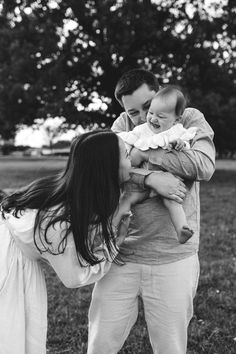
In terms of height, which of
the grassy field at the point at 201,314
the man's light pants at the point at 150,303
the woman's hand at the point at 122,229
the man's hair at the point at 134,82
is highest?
the man's hair at the point at 134,82

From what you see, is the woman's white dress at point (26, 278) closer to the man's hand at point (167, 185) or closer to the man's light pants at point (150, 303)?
the man's light pants at point (150, 303)

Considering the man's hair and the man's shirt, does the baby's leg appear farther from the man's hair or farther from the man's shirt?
the man's hair

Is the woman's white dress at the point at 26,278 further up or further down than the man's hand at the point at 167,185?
further down

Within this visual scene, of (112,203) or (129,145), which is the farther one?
(129,145)

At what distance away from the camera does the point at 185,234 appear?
7.91ft

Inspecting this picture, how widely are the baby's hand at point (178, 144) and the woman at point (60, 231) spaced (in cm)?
32

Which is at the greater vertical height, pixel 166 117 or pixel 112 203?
pixel 166 117

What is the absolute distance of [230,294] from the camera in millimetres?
4852

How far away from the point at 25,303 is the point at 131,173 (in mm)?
917

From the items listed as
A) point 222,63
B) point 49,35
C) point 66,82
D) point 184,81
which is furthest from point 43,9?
point 222,63

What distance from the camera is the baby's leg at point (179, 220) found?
94.3 inches

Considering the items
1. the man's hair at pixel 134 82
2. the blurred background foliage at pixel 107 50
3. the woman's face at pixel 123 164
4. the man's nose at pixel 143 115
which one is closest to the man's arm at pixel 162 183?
the woman's face at pixel 123 164

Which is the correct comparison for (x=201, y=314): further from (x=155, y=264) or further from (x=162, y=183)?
(x=162, y=183)

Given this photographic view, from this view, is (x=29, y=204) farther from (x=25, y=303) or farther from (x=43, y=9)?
(x=43, y=9)
